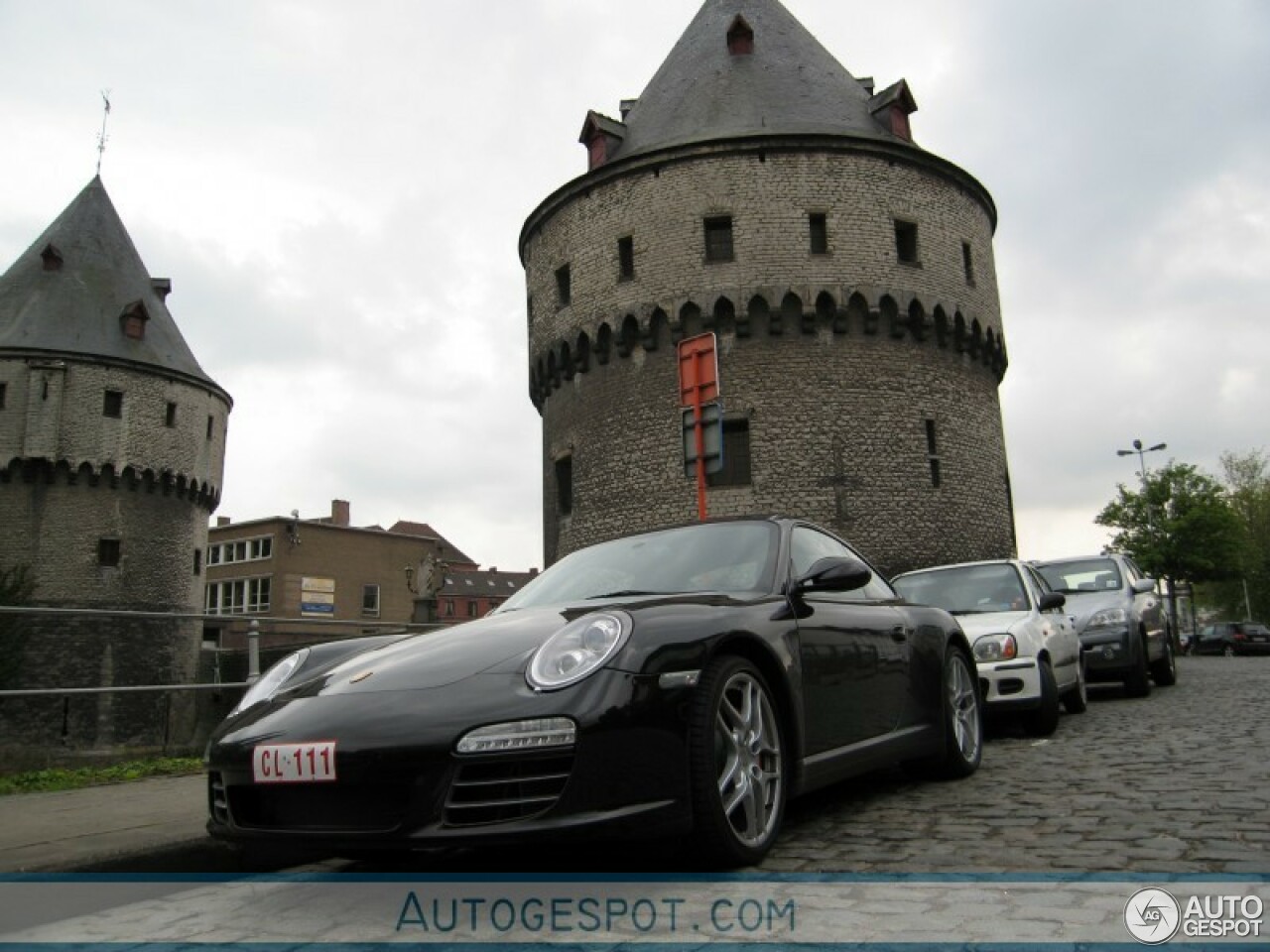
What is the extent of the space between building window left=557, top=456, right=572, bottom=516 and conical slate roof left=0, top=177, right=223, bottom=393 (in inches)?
803

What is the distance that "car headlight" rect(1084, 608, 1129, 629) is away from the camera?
11242 mm

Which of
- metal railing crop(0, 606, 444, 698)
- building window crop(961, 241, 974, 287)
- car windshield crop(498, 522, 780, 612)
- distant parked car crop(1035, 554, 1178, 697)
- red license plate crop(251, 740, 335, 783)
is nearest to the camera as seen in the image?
red license plate crop(251, 740, 335, 783)

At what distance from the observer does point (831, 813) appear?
4523mm

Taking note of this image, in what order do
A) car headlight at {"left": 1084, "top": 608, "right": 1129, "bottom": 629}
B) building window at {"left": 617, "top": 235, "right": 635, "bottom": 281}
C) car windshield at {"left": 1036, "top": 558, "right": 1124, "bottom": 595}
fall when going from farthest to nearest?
building window at {"left": 617, "top": 235, "right": 635, "bottom": 281}, car windshield at {"left": 1036, "top": 558, "right": 1124, "bottom": 595}, car headlight at {"left": 1084, "top": 608, "right": 1129, "bottom": 629}

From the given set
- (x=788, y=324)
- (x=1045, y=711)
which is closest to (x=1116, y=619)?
(x=1045, y=711)

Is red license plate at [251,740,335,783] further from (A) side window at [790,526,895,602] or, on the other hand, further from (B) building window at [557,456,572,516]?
(B) building window at [557,456,572,516]

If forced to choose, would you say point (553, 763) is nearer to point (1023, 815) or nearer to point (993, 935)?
point (993, 935)

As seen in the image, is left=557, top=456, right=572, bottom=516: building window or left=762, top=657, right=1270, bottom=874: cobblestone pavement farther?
left=557, top=456, right=572, bottom=516: building window

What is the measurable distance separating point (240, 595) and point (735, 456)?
54.1m

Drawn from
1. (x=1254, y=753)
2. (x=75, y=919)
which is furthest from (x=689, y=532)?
(x=1254, y=753)

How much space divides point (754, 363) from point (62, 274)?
29.2 m

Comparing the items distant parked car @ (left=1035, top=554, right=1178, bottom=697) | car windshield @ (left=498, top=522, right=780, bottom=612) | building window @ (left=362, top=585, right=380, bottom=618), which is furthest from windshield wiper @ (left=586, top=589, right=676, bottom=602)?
building window @ (left=362, top=585, right=380, bottom=618)

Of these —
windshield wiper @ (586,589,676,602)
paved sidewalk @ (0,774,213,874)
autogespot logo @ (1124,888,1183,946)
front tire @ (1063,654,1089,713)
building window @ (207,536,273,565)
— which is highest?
building window @ (207,536,273,565)

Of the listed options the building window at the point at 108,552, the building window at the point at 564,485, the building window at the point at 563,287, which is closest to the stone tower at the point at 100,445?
the building window at the point at 108,552
